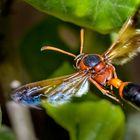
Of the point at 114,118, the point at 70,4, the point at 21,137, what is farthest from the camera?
the point at 21,137

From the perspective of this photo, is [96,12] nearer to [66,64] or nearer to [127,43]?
[127,43]

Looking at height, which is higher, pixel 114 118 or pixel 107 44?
pixel 107 44

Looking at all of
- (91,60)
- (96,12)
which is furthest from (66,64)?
(96,12)

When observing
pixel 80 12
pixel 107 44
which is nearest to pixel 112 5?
pixel 80 12

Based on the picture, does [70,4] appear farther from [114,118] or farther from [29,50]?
[29,50]

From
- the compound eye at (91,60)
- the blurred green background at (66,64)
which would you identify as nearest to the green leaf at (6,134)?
the blurred green background at (66,64)

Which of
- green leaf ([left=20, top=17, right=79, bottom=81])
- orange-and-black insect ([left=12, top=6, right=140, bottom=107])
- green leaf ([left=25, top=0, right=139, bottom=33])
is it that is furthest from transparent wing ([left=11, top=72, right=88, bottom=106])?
green leaf ([left=20, top=17, right=79, bottom=81])
